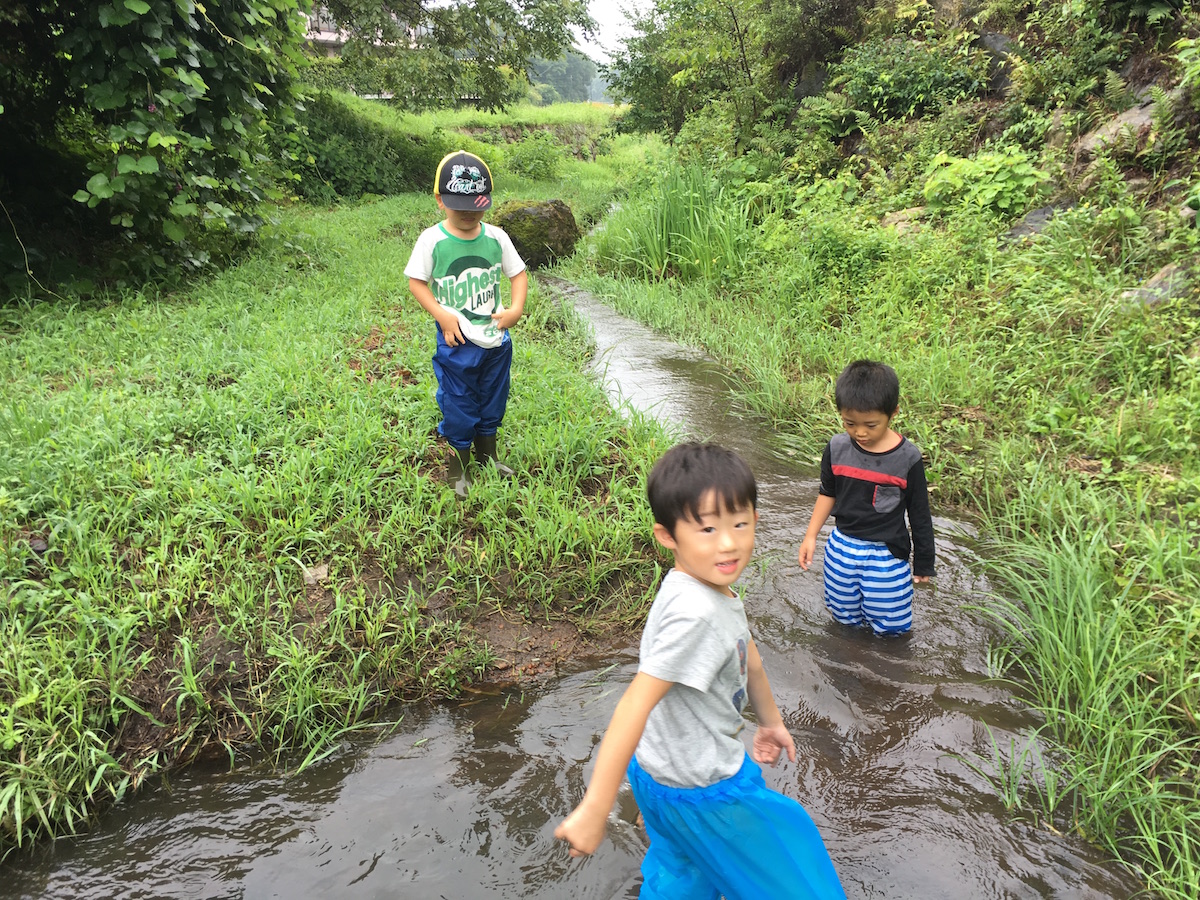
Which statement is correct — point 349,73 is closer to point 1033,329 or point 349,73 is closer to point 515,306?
point 515,306

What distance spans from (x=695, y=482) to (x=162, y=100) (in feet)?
20.0

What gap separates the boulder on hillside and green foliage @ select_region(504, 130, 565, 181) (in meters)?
10.1

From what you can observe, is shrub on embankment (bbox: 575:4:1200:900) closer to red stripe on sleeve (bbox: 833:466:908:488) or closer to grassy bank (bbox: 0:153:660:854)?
red stripe on sleeve (bbox: 833:466:908:488)

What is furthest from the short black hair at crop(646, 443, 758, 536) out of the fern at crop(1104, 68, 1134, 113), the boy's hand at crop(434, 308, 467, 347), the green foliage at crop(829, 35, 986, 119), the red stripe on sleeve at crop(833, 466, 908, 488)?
the green foliage at crop(829, 35, 986, 119)

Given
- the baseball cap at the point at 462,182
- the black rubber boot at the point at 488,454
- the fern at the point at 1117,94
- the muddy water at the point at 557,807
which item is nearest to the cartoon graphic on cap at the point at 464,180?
the baseball cap at the point at 462,182

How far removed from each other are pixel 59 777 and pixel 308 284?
5390mm

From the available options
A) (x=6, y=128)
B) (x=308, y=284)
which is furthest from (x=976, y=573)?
(x=6, y=128)

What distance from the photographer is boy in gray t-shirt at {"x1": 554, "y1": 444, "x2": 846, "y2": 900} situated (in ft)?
4.77

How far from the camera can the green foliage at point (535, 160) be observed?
66.1 feet

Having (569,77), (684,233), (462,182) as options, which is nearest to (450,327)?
(462,182)

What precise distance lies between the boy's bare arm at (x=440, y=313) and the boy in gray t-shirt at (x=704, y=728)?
208 cm

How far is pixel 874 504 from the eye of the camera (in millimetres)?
2812

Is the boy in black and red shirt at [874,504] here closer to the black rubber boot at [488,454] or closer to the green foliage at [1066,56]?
the black rubber boot at [488,454]

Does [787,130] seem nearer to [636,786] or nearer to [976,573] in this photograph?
[976,573]
